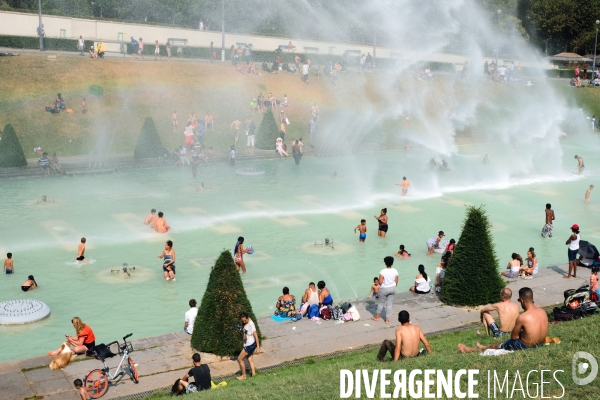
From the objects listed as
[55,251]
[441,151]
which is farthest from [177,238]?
[441,151]

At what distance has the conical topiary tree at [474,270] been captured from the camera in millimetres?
17203

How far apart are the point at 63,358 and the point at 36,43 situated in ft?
130

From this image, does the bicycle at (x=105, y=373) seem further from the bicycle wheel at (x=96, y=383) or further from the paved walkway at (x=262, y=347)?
the paved walkway at (x=262, y=347)

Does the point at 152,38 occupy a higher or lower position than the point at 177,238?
higher

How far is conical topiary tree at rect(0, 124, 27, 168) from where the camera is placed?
32.9 m

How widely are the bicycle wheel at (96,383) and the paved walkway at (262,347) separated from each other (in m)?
0.15

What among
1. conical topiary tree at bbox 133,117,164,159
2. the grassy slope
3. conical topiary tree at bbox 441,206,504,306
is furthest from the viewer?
the grassy slope

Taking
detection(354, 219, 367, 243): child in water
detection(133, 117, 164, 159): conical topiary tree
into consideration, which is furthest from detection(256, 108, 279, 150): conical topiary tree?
detection(354, 219, 367, 243): child in water

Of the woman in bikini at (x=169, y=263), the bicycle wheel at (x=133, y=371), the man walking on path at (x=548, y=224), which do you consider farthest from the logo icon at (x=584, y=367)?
the man walking on path at (x=548, y=224)

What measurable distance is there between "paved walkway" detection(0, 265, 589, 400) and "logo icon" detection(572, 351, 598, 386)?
5451 mm

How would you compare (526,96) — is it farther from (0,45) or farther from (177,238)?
(177,238)

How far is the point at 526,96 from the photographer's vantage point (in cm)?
6122

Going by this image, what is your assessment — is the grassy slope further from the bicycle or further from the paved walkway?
the bicycle

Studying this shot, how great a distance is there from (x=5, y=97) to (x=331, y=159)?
17.5 metres
